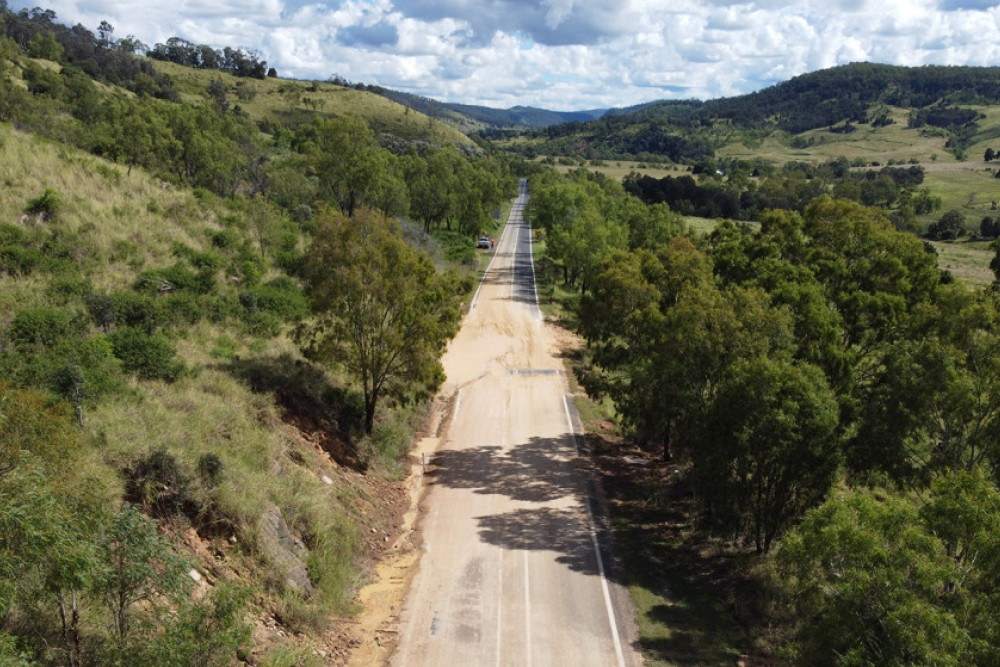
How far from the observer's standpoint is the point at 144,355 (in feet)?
60.7

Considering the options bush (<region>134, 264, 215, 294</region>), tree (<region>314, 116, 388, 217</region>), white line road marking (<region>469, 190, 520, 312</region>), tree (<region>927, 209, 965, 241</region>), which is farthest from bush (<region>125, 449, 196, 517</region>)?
tree (<region>927, 209, 965, 241</region>)

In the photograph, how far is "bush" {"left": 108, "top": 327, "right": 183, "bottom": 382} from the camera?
18.2 metres

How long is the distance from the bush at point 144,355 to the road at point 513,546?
30.1ft

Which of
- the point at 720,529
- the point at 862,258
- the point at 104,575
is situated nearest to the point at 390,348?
the point at 720,529

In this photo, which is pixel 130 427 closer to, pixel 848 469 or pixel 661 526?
pixel 661 526

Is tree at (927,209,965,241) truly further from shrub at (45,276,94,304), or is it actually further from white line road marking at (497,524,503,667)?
shrub at (45,276,94,304)

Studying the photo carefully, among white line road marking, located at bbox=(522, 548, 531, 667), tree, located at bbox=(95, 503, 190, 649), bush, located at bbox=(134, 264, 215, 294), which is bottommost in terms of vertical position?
white line road marking, located at bbox=(522, 548, 531, 667)

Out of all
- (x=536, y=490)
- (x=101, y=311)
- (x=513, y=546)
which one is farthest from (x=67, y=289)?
(x=536, y=490)

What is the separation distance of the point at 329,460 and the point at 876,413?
1704cm

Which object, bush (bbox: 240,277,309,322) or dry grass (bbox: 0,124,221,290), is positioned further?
bush (bbox: 240,277,309,322)

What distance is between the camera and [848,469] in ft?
63.7

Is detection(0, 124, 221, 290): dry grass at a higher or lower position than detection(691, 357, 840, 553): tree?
higher

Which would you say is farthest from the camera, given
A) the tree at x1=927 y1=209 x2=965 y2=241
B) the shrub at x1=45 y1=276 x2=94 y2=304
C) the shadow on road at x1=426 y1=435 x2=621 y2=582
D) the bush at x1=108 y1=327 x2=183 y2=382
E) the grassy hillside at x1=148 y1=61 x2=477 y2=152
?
the grassy hillside at x1=148 y1=61 x2=477 y2=152

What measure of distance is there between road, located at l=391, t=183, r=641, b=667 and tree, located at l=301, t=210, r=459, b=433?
4869 mm
